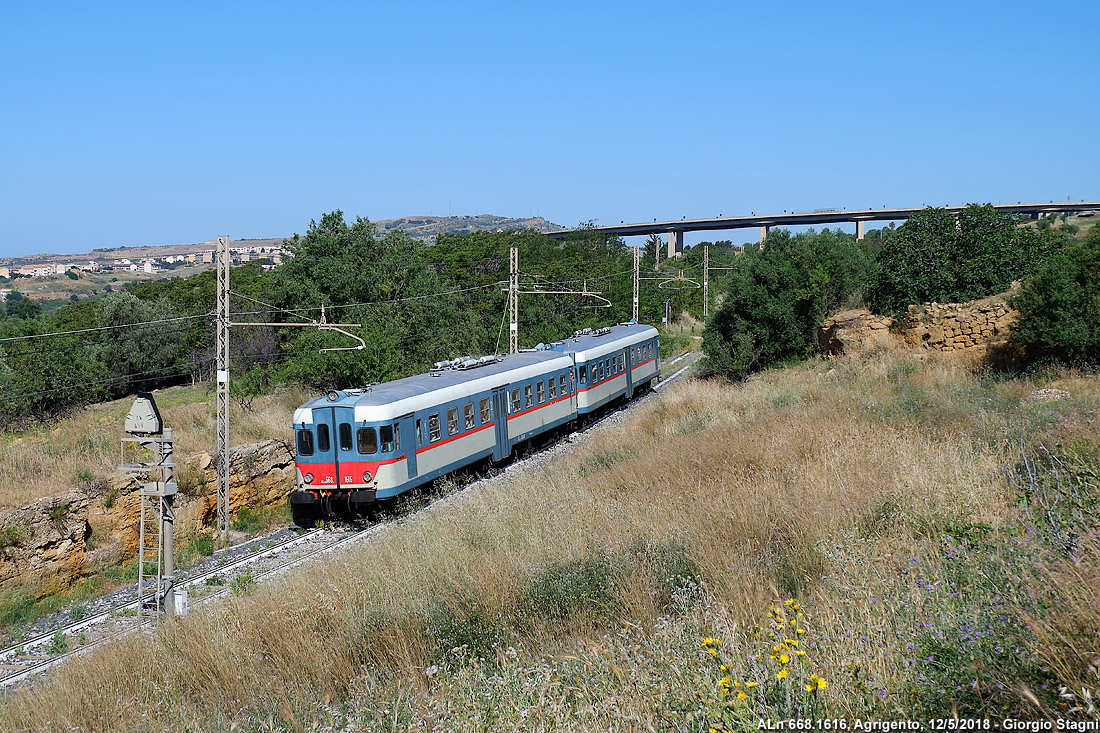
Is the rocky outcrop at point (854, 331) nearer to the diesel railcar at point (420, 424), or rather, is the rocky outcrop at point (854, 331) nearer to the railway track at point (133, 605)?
the diesel railcar at point (420, 424)

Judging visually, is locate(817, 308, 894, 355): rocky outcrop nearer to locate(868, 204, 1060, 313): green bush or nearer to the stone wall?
locate(868, 204, 1060, 313): green bush

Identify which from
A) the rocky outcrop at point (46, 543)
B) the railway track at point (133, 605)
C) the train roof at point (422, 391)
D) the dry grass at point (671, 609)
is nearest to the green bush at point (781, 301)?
the train roof at point (422, 391)

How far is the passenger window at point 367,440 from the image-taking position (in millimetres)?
15102

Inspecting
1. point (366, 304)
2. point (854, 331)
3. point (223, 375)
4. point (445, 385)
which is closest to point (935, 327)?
point (854, 331)

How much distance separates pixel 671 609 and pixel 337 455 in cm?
1037

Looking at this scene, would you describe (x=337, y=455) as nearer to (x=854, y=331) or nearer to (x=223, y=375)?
(x=223, y=375)

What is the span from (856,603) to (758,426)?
8721mm

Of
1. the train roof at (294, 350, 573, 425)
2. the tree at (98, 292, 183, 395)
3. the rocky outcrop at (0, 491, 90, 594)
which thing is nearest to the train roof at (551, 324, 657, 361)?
the train roof at (294, 350, 573, 425)

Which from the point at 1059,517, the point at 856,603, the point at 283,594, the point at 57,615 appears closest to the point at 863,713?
the point at 856,603

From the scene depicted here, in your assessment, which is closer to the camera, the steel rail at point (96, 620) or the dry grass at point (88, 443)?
the steel rail at point (96, 620)

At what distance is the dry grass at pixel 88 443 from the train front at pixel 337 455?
338cm

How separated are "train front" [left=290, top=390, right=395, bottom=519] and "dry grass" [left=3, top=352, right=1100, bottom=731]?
11.8 feet

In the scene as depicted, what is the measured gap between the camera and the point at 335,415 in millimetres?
15391

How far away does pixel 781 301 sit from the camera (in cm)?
2938
